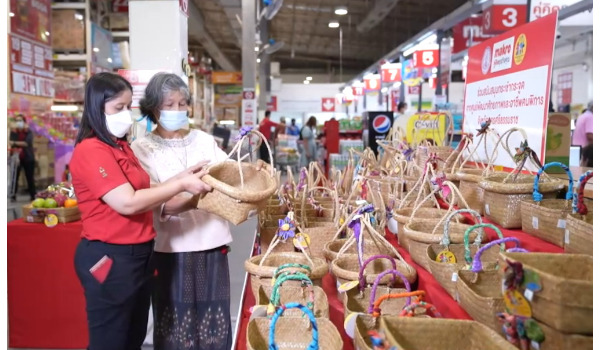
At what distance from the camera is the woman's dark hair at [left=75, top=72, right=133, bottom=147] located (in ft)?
7.07

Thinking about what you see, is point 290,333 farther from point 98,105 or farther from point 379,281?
point 98,105

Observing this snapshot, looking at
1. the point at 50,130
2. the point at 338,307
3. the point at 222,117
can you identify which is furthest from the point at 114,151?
the point at 222,117

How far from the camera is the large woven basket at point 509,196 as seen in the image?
95.9 inches

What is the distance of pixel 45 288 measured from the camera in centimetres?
355

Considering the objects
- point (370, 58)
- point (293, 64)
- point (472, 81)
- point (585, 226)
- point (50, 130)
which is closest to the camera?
point (585, 226)

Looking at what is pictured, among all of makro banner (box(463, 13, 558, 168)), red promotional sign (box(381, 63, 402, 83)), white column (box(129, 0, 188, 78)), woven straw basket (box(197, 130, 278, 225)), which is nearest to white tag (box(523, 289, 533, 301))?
woven straw basket (box(197, 130, 278, 225))

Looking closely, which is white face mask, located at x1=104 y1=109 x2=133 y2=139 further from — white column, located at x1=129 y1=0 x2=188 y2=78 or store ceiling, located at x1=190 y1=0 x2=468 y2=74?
store ceiling, located at x1=190 y1=0 x2=468 y2=74

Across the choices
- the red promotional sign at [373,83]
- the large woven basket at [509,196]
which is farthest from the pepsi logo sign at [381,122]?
the red promotional sign at [373,83]

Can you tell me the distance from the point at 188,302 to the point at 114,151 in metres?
0.86

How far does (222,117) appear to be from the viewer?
854 inches

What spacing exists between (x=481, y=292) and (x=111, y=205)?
1.36 metres

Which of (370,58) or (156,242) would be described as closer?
(156,242)

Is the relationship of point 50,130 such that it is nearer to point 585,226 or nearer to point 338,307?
point 338,307

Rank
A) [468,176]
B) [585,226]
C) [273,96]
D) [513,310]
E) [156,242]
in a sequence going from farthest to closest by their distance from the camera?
[273,96] → [468,176] → [156,242] → [585,226] → [513,310]
